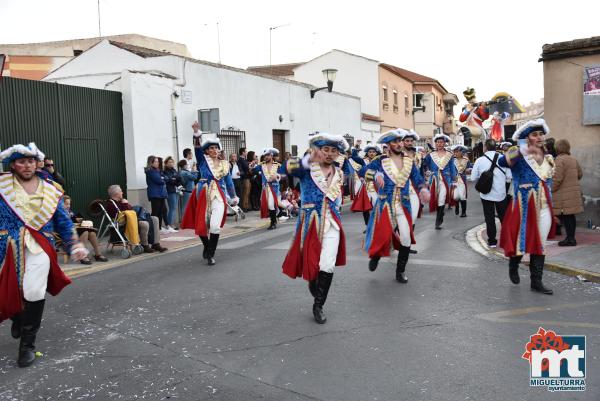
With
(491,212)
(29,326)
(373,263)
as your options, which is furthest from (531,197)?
(29,326)

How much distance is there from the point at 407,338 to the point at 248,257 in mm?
4564

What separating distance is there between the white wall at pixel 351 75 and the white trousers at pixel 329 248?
30667 millimetres

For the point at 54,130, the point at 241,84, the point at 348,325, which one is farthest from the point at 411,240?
the point at 241,84

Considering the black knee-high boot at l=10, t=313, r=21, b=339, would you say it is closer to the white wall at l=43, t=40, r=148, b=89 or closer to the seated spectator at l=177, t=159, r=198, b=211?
the seated spectator at l=177, t=159, r=198, b=211

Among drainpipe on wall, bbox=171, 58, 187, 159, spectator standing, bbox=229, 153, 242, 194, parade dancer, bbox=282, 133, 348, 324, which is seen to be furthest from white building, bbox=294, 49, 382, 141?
parade dancer, bbox=282, 133, 348, 324

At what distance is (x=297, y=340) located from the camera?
188 inches

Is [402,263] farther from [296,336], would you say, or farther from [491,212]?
[491,212]

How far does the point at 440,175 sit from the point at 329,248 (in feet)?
23.2

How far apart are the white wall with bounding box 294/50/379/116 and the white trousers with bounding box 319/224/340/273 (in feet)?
101

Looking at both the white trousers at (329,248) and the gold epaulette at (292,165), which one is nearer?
the white trousers at (329,248)

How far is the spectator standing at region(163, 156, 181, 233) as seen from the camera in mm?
12836

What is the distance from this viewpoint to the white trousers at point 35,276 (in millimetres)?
4438

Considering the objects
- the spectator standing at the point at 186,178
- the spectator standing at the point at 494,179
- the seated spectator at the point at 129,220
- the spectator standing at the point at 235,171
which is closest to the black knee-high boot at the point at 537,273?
the spectator standing at the point at 494,179

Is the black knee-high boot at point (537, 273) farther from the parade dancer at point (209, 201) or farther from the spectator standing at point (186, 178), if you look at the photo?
the spectator standing at point (186, 178)
